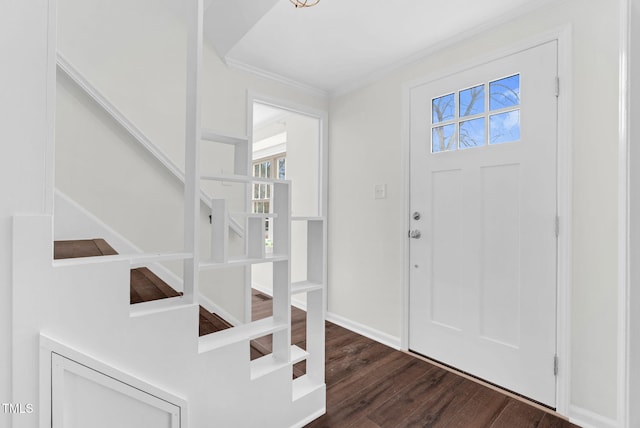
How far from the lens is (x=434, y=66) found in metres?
2.14

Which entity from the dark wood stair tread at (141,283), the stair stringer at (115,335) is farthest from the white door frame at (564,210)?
the stair stringer at (115,335)

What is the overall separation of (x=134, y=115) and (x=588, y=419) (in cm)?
311

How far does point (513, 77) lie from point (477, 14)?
0.43 m

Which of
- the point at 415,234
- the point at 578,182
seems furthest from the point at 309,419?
the point at 578,182

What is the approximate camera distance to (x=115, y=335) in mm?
947

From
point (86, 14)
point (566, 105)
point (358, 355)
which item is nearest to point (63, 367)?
point (358, 355)

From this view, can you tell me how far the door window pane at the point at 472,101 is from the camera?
6.34ft

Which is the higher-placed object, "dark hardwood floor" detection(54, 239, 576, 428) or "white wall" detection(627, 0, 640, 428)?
"white wall" detection(627, 0, 640, 428)

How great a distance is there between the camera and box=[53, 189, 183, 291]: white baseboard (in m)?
1.58

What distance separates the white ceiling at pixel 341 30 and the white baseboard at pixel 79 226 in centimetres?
147

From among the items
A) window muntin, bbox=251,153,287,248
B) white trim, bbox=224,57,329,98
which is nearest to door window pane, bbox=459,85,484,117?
white trim, bbox=224,57,329,98

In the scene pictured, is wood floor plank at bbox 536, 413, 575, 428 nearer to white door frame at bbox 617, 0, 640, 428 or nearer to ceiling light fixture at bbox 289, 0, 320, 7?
white door frame at bbox 617, 0, 640, 428

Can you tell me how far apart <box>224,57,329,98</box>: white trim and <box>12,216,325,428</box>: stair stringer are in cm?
193

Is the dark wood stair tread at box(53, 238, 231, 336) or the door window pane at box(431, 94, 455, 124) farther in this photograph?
the door window pane at box(431, 94, 455, 124)
